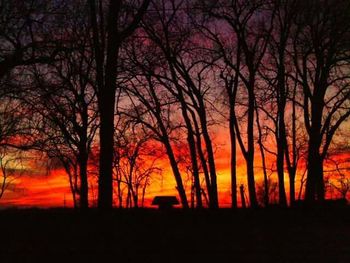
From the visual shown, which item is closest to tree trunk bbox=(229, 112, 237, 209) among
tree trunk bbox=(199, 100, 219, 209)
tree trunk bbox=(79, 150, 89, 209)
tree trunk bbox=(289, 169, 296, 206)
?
tree trunk bbox=(199, 100, 219, 209)

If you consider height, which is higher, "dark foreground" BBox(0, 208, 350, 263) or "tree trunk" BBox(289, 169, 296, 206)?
"tree trunk" BBox(289, 169, 296, 206)

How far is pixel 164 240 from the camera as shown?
16.0 metres

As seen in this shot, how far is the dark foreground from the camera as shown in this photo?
46.3 ft

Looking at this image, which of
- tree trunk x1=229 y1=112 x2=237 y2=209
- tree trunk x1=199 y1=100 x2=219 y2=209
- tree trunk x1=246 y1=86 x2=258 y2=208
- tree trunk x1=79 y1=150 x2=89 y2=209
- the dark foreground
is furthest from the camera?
tree trunk x1=79 y1=150 x2=89 y2=209

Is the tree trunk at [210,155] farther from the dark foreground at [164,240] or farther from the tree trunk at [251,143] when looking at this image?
the dark foreground at [164,240]

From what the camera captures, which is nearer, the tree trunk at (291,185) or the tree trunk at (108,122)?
the tree trunk at (108,122)

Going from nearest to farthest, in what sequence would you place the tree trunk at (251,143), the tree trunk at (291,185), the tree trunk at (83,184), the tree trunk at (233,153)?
the tree trunk at (251,143) → the tree trunk at (233,153) → the tree trunk at (83,184) → the tree trunk at (291,185)

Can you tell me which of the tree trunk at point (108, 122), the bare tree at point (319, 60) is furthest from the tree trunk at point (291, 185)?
the tree trunk at point (108, 122)

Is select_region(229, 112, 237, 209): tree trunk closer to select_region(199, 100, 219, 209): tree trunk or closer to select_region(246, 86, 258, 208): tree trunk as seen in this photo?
select_region(199, 100, 219, 209): tree trunk

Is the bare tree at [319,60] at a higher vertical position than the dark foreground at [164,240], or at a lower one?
higher

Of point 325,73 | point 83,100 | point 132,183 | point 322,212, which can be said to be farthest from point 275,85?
→ point 132,183

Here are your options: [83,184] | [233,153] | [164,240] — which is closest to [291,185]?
[233,153]

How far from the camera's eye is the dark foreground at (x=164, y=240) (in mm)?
14125

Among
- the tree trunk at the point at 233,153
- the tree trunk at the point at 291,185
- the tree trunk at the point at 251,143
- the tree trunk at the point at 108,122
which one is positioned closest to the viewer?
the tree trunk at the point at 108,122
